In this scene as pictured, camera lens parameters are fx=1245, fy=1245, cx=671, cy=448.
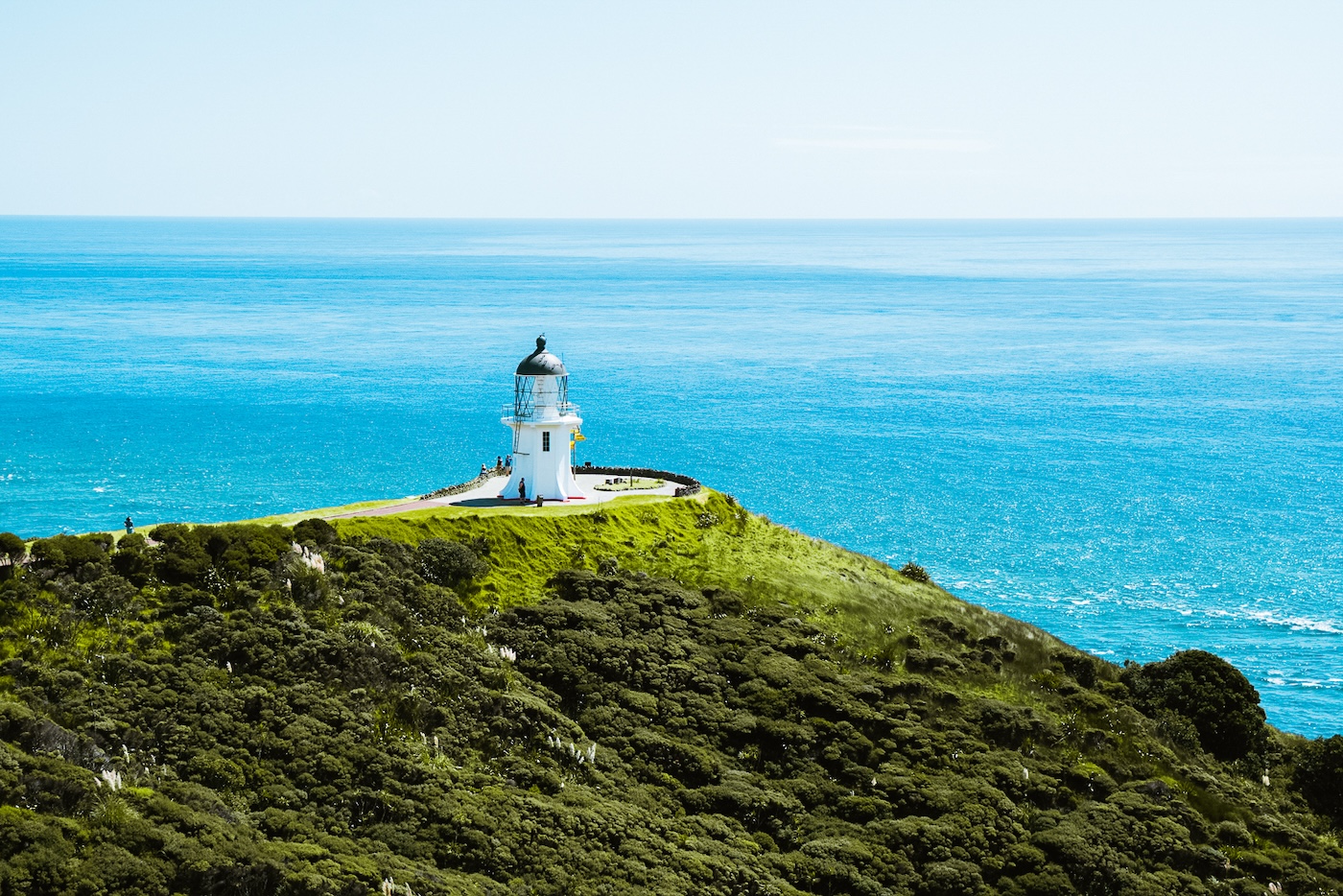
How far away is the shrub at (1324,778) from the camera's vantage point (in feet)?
139

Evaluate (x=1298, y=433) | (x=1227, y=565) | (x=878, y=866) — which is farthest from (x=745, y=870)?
(x=1298, y=433)

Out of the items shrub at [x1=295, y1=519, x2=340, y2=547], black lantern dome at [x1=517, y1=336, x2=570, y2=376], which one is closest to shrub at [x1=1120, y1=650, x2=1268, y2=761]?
black lantern dome at [x1=517, y1=336, x2=570, y2=376]

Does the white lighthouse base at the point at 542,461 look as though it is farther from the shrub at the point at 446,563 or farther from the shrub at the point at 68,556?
the shrub at the point at 68,556

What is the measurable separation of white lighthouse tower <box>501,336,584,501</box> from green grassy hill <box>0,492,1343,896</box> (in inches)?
189

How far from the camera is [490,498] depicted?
54125 millimetres

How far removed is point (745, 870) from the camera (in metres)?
33.8

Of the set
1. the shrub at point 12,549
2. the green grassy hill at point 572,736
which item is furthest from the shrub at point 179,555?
the shrub at point 12,549

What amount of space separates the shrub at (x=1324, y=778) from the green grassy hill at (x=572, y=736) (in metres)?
0.09

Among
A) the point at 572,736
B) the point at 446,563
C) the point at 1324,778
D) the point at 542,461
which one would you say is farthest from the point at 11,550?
the point at 1324,778

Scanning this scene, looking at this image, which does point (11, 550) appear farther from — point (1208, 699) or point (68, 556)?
point (1208, 699)

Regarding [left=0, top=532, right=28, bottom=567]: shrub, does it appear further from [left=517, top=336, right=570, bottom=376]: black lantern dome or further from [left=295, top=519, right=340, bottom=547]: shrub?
[left=517, top=336, right=570, bottom=376]: black lantern dome

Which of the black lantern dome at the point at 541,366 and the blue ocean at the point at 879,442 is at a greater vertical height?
the black lantern dome at the point at 541,366

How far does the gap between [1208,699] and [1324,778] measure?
4.42 meters

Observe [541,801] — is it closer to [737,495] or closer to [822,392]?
[737,495]
